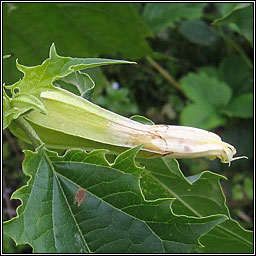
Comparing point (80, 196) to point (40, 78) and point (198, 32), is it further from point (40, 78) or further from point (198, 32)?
point (198, 32)

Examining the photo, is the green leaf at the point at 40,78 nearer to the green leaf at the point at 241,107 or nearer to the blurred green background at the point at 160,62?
the blurred green background at the point at 160,62

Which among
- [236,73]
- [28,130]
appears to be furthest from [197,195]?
[236,73]

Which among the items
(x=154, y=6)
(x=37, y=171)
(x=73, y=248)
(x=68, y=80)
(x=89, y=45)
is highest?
(x=154, y=6)

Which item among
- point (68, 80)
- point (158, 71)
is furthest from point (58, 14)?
point (158, 71)

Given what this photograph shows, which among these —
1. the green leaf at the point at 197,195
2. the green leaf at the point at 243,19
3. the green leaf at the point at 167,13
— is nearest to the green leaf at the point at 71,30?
the green leaf at the point at 243,19

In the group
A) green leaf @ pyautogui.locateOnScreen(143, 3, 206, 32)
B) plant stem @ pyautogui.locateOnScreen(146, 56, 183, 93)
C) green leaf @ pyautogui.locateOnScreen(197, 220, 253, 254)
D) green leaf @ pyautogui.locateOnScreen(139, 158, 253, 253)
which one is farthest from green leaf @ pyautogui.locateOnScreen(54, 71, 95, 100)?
plant stem @ pyautogui.locateOnScreen(146, 56, 183, 93)

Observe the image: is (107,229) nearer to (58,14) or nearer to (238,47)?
(58,14)

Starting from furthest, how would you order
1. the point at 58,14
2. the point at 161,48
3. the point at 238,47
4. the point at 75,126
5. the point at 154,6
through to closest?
the point at 161,48, the point at 238,47, the point at 154,6, the point at 58,14, the point at 75,126

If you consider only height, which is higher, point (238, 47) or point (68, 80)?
point (238, 47)
